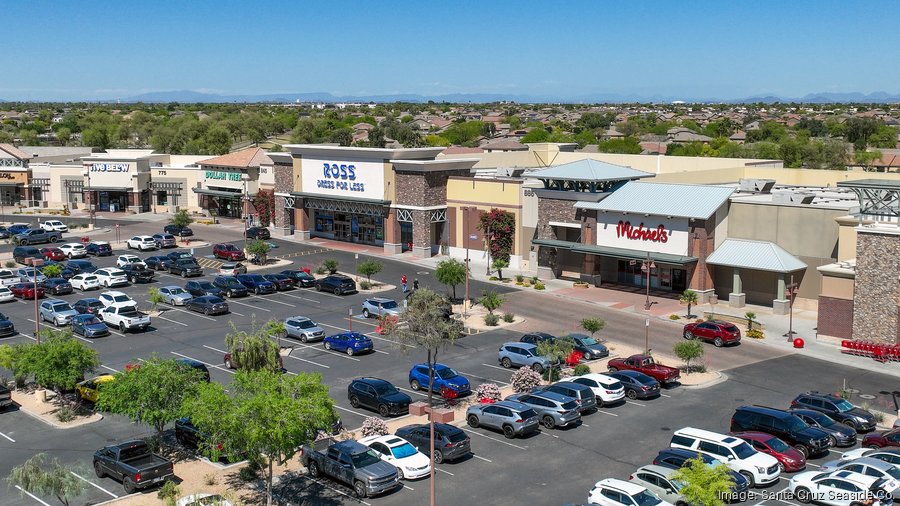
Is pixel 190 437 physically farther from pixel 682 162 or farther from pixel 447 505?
pixel 682 162

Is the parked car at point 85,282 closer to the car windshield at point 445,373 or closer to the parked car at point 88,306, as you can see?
the parked car at point 88,306

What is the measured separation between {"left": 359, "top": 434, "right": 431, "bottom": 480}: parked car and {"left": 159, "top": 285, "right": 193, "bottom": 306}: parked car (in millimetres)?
30806

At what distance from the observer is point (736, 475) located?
29.9 metres

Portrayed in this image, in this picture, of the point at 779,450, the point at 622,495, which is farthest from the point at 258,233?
the point at 622,495

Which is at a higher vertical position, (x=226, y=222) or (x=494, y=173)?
(x=494, y=173)

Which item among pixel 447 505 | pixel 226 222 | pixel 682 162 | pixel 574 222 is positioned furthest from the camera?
pixel 226 222

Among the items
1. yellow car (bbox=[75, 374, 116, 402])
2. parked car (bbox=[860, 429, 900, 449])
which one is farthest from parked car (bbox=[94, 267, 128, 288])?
parked car (bbox=[860, 429, 900, 449])

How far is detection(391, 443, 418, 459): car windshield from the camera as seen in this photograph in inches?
1252

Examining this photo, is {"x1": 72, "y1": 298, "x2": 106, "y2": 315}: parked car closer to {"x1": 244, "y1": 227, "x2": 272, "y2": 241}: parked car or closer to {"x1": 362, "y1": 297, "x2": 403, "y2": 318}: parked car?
{"x1": 362, "y1": 297, "x2": 403, "y2": 318}: parked car

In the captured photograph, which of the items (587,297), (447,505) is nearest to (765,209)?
(587,297)

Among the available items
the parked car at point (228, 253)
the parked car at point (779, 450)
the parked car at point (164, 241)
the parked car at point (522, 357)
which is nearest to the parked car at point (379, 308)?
the parked car at point (522, 357)

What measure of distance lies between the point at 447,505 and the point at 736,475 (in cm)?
953

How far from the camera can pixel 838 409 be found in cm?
3700

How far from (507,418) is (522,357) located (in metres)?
9.71
